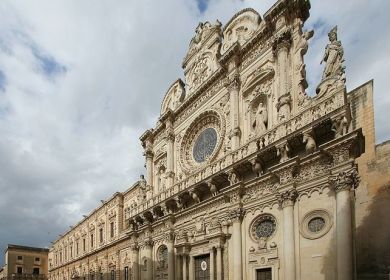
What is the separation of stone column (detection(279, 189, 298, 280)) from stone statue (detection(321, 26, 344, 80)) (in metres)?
4.05

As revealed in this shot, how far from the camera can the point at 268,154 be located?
14.3m

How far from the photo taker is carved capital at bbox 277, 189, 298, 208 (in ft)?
42.7

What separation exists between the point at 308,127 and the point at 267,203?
10.5 ft

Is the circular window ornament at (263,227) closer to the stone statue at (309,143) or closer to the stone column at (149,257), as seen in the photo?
the stone statue at (309,143)

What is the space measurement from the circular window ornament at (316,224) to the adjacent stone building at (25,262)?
52.6 meters

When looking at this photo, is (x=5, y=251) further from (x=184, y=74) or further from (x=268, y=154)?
(x=268, y=154)

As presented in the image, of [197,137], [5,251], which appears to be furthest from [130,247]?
[5,251]

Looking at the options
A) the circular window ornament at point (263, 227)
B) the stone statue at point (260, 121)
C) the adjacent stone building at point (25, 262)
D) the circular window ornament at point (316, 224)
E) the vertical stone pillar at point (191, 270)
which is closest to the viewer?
the circular window ornament at point (316, 224)

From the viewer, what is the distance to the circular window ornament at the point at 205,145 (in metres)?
19.2

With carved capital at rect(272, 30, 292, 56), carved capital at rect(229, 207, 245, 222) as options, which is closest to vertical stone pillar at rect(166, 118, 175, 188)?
carved capital at rect(229, 207, 245, 222)

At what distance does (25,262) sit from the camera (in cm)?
5703

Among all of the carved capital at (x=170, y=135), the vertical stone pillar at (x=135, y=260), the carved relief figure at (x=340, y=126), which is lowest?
the vertical stone pillar at (x=135, y=260)

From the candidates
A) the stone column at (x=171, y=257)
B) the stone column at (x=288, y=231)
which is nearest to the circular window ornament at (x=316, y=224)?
the stone column at (x=288, y=231)

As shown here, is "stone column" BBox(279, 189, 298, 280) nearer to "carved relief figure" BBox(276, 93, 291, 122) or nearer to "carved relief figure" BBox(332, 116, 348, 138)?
"carved relief figure" BBox(332, 116, 348, 138)
